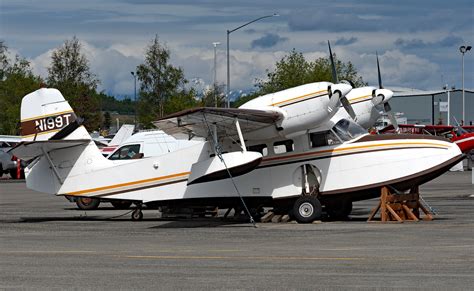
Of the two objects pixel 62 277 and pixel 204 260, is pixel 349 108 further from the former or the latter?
pixel 62 277

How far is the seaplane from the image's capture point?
71.2 ft

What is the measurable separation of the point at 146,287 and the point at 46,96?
13234 millimetres

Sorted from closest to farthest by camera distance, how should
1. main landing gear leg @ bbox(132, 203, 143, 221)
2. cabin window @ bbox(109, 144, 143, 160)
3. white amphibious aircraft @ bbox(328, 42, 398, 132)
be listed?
main landing gear leg @ bbox(132, 203, 143, 221) → white amphibious aircraft @ bbox(328, 42, 398, 132) → cabin window @ bbox(109, 144, 143, 160)

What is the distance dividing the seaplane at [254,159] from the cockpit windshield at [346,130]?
0.09 ft

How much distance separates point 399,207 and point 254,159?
384cm

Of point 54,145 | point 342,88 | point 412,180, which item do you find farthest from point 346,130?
point 54,145

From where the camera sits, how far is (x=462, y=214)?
968 inches

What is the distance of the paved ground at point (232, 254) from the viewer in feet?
41.0

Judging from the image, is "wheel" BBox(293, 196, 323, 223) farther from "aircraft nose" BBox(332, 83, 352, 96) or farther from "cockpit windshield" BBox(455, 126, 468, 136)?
"cockpit windshield" BBox(455, 126, 468, 136)

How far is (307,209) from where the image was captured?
22.2m

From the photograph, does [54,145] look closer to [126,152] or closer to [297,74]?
[126,152]

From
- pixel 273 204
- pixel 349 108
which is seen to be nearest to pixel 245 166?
pixel 273 204

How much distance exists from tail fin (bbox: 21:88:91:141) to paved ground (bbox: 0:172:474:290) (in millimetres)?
2226

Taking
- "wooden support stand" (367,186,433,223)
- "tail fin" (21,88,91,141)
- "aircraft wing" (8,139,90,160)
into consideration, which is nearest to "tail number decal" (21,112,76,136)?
"tail fin" (21,88,91,141)
